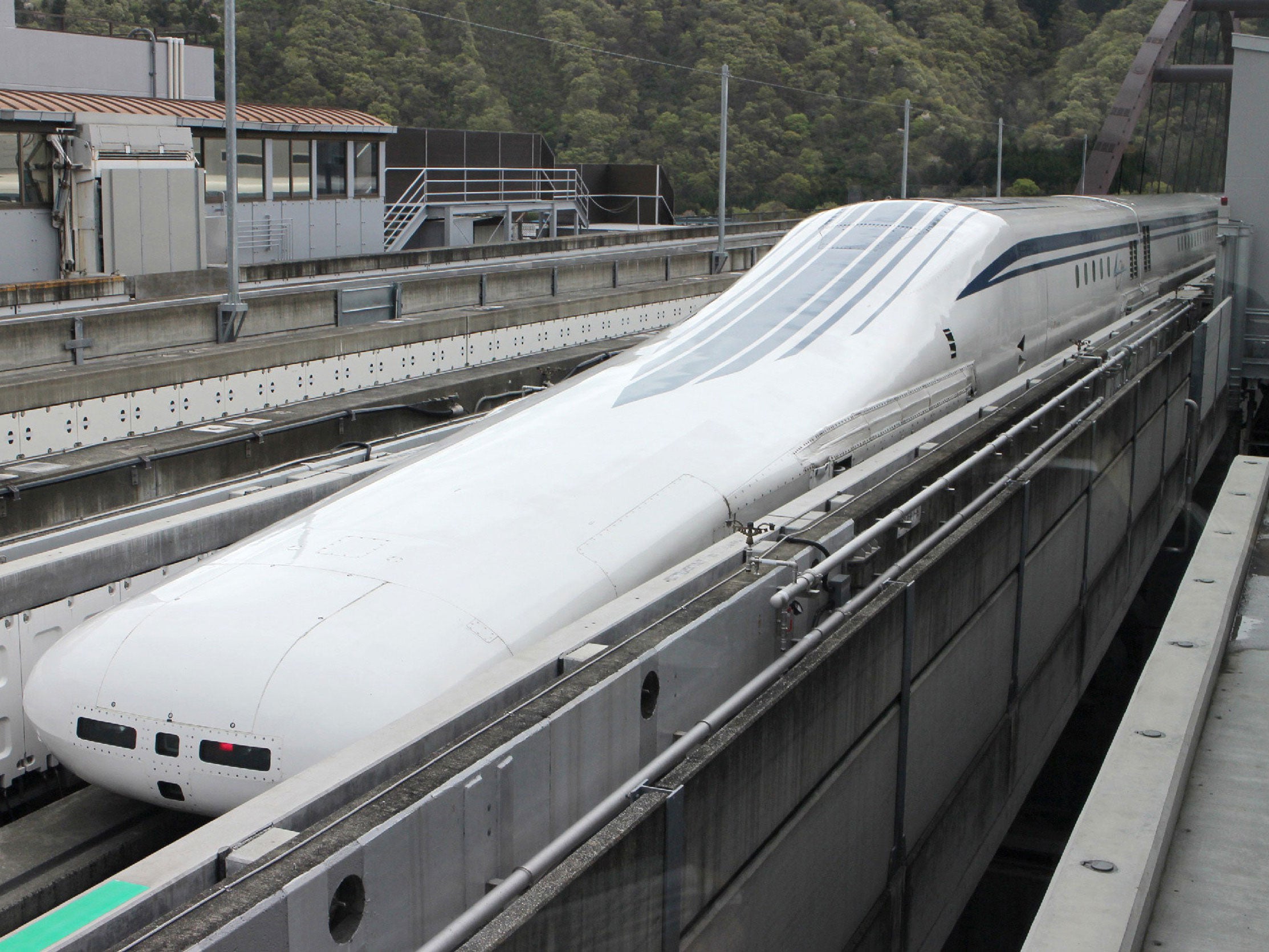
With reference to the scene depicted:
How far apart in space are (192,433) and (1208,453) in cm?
1777

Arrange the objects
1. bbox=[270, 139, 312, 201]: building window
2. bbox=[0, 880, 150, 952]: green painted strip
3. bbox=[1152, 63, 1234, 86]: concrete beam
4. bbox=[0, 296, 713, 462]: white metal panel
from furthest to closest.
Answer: bbox=[1152, 63, 1234, 86]: concrete beam → bbox=[270, 139, 312, 201]: building window → bbox=[0, 296, 713, 462]: white metal panel → bbox=[0, 880, 150, 952]: green painted strip

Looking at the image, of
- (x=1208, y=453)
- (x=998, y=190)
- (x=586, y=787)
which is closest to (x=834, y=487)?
(x=586, y=787)

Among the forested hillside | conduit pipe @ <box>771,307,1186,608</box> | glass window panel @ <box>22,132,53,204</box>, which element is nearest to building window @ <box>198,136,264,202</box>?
glass window panel @ <box>22,132,53,204</box>

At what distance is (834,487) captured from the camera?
9.83 m

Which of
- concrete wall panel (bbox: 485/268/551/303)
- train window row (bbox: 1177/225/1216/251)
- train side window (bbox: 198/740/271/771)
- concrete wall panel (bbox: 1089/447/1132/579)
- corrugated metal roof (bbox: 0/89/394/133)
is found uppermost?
corrugated metal roof (bbox: 0/89/394/133)

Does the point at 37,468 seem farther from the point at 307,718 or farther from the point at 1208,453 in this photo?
the point at 1208,453

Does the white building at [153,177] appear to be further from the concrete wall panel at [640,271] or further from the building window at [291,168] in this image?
the concrete wall panel at [640,271]

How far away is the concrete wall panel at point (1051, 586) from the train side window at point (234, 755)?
7705mm

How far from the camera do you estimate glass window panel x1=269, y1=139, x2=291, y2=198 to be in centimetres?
3809

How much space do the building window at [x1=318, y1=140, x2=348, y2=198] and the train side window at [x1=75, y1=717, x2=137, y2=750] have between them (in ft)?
114

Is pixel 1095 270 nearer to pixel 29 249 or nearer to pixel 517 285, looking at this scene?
pixel 517 285

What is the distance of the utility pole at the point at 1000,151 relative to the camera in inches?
2047

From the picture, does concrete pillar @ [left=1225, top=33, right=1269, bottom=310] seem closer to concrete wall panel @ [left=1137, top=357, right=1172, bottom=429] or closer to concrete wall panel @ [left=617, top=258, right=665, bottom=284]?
concrete wall panel @ [left=1137, top=357, right=1172, bottom=429]

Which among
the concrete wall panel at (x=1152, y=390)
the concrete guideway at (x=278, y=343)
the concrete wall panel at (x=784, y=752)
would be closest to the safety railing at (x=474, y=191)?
the concrete guideway at (x=278, y=343)
